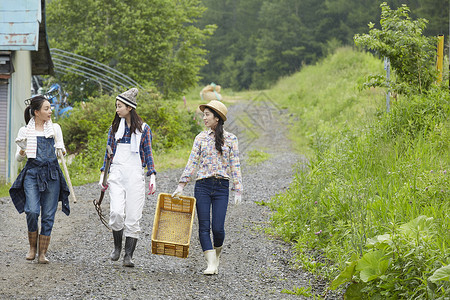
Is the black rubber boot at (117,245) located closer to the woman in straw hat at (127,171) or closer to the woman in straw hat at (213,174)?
the woman in straw hat at (127,171)

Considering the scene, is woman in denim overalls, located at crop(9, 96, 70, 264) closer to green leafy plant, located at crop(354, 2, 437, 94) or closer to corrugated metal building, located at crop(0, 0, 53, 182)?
green leafy plant, located at crop(354, 2, 437, 94)

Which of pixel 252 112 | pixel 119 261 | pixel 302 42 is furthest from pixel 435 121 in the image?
pixel 302 42

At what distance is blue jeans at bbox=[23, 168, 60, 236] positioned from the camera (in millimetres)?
6438

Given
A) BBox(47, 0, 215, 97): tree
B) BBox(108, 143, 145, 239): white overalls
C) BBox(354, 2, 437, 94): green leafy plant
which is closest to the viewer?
BBox(108, 143, 145, 239): white overalls

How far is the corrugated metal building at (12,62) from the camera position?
12.5 metres

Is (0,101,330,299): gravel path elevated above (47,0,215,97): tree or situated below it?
below

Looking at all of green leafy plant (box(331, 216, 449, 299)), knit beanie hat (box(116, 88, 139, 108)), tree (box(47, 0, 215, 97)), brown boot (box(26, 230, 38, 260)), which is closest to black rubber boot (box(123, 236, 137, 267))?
brown boot (box(26, 230, 38, 260))

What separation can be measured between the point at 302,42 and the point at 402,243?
52738 mm

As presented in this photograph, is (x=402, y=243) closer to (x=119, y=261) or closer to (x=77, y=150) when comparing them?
(x=119, y=261)

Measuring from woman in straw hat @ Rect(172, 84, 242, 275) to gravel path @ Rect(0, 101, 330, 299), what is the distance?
455 mm

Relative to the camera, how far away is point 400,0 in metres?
12.6

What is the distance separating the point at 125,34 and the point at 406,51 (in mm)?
24423

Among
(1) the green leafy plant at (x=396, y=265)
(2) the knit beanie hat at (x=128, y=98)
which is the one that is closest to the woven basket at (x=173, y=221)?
(2) the knit beanie hat at (x=128, y=98)

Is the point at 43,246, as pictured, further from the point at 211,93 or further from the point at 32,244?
the point at 211,93
